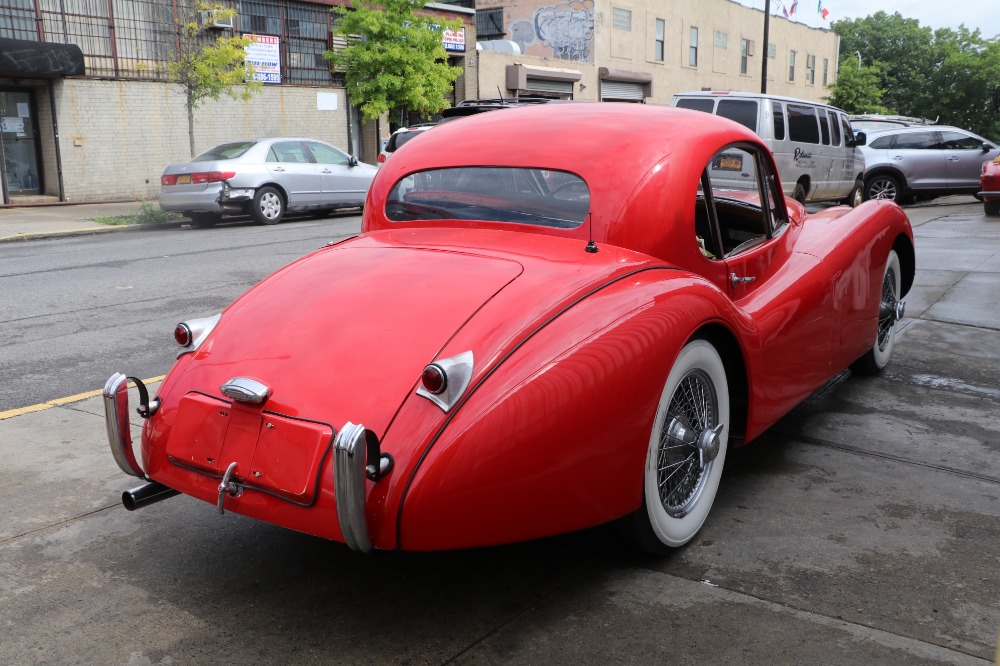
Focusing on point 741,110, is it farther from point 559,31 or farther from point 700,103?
point 559,31

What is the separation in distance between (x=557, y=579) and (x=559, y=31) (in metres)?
37.9

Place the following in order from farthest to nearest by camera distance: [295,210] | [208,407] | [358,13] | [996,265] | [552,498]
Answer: [358,13] → [295,210] → [996,265] → [208,407] → [552,498]

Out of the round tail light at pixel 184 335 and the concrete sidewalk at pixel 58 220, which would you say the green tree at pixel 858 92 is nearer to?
the concrete sidewalk at pixel 58 220

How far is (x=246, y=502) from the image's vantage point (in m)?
2.76

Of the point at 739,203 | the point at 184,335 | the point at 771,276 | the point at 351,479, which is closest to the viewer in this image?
the point at 351,479

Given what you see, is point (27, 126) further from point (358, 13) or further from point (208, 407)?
point (208, 407)

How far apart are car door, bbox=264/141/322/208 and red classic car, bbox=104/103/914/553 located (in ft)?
40.2

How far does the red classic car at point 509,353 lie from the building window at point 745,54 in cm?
4658

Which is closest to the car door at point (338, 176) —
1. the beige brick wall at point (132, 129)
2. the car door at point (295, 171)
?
the car door at point (295, 171)

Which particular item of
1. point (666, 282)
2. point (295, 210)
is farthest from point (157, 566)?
point (295, 210)

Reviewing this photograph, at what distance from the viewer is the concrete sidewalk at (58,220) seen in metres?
15.1

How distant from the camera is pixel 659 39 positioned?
41.5 m

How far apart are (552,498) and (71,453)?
2629 millimetres

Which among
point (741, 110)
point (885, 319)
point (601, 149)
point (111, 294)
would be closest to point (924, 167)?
point (741, 110)
